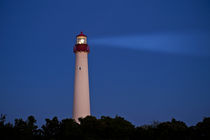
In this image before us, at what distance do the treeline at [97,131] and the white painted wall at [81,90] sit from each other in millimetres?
10010

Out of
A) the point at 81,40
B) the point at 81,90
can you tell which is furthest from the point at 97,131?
the point at 81,40

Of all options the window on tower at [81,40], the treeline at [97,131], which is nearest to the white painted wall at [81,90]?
the window on tower at [81,40]

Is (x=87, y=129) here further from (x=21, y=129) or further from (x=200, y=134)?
(x=200, y=134)

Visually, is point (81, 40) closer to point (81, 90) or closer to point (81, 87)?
point (81, 87)

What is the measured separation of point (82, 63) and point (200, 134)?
22107mm

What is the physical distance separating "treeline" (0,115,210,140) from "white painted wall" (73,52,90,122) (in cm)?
1001

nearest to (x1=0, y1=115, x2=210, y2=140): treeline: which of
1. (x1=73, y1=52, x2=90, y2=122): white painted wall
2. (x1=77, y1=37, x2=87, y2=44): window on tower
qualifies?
(x1=73, y1=52, x2=90, y2=122): white painted wall

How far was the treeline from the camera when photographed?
41.7 meters

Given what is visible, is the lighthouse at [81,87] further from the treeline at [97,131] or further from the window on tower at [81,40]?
the treeline at [97,131]

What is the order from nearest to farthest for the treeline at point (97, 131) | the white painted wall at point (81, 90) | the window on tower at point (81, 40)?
the treeline at point (97, 131) → the white painted wall at point (81, 90) → the window on tower at point (81, 40)

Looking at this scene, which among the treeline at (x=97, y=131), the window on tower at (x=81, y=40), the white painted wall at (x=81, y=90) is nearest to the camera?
the treeline at (x=97, y=131)

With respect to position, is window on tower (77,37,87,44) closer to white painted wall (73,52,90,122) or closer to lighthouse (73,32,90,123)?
lighthouse (73,32,90,123)

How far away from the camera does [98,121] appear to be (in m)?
44.2

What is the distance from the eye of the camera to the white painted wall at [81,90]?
182 feet
